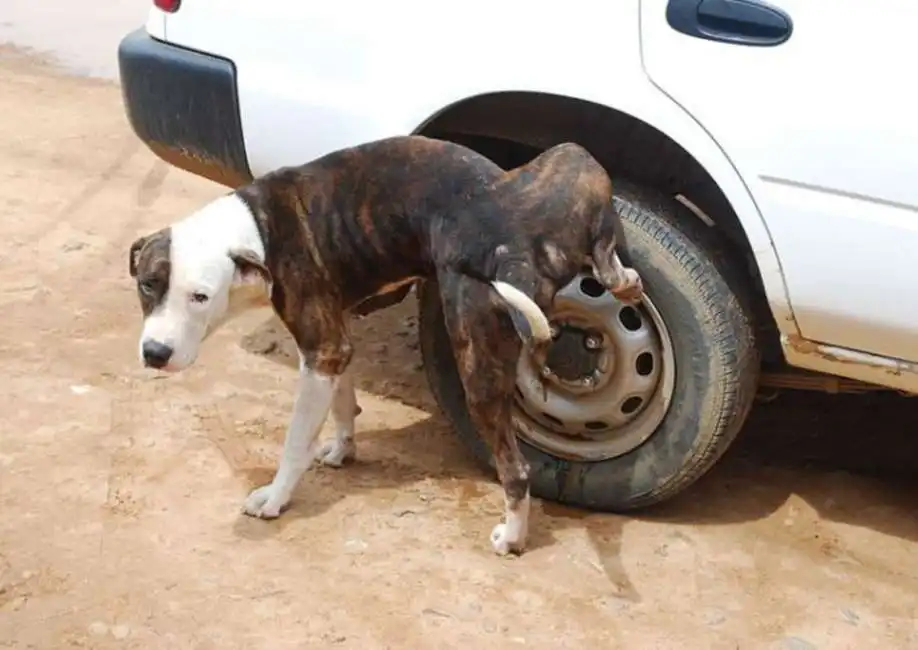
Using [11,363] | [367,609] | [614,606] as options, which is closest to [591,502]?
[614,606]

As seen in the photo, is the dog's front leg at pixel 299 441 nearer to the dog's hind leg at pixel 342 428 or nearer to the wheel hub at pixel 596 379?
the dog's hind leg at pixel 342 428

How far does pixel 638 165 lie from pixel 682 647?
1.36 meters

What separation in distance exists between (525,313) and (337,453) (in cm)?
106

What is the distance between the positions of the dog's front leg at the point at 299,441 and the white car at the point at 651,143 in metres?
0.45

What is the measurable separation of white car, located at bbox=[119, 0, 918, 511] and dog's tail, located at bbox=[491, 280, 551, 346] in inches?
14.6

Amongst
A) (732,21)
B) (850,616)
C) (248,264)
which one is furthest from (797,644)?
(248,264)

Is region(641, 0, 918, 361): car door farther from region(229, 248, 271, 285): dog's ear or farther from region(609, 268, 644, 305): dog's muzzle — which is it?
region(229, 248, 271, 285): dog's ear

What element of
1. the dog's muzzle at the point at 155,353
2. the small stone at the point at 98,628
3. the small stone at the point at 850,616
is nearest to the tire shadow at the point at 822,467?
the small stone at the point at 850,616

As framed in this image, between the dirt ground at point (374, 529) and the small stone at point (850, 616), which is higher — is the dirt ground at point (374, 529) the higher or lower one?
the lower one

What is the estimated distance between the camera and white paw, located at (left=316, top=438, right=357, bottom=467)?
404 centimetres

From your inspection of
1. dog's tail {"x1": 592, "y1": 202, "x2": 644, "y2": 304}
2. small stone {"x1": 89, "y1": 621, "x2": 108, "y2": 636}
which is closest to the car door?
dog's tail {"x1": 592, "y1": 202, "x2": 644, "y2": 304}

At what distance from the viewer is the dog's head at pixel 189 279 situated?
11.0 ft

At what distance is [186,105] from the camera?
3984 millimetres

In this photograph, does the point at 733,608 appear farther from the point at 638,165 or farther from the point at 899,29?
the point at 899,29
